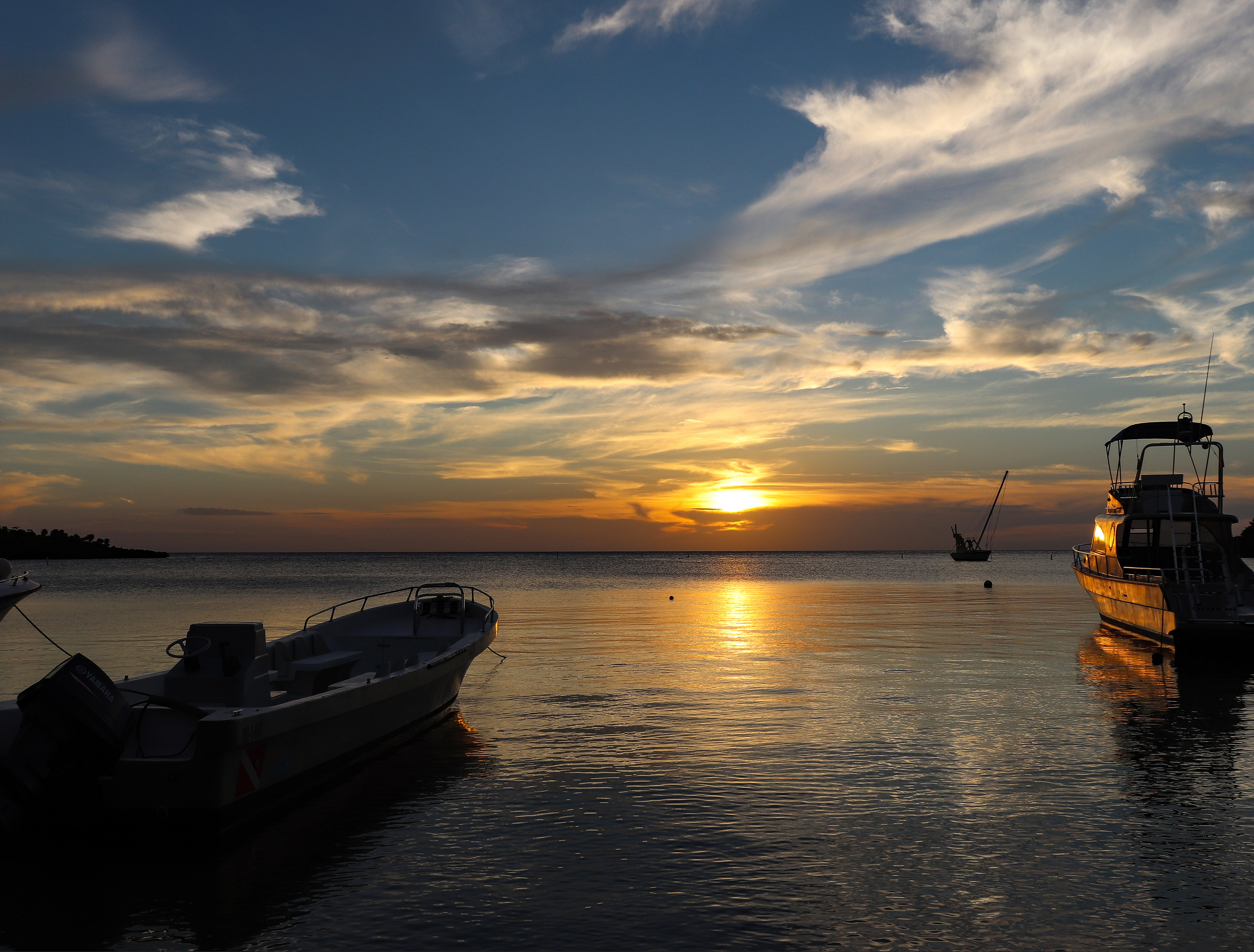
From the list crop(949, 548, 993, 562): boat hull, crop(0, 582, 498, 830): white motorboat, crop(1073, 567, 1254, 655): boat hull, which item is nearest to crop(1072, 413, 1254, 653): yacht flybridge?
crop(1073, 567, 1254, 655): boat hull

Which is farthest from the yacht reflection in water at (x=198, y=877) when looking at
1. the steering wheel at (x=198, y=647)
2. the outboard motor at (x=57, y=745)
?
the steering wheel at (x=198, y=647)

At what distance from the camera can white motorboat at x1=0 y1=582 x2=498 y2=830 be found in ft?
32.3

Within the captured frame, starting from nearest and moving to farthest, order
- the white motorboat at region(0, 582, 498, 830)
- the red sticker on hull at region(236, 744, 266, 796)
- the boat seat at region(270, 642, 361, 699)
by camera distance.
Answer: the white motorboat at region(0, 582, 498, 830) < the red sticker on hull at region(236, 744, 266, 796) < the boat seat at region(270, 642, 361, 699)

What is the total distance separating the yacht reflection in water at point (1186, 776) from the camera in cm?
870

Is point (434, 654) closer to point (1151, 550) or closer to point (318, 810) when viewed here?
point (318, 810)

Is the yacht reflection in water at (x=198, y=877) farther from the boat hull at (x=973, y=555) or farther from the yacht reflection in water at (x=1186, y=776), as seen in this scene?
the boat hull at (x=973, y=555)

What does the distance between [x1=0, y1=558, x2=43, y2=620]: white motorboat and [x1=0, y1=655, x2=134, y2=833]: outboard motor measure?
12.8 metres

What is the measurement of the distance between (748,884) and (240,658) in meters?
8.24

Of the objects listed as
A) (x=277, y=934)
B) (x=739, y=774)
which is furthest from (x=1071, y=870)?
(x=277, y=934)

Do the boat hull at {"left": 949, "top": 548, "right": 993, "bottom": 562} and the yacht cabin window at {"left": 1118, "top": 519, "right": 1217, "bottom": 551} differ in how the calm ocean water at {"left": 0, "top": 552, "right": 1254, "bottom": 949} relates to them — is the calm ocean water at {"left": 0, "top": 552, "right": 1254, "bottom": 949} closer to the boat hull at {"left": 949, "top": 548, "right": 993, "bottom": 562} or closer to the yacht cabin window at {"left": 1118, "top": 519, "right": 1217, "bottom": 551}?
the yacht cabin window at {"left": 1118, "top": 519, "right": 1217, "bottom": 551}

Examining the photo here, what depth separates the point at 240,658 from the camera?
13.0 meters

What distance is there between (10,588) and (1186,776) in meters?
24.6

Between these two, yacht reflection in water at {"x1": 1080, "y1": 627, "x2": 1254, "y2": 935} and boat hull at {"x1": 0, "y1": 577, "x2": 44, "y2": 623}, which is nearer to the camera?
yacht reflection in water at {"x1": 1080, "y1": 627, "x2": 1254, "y2": 935}

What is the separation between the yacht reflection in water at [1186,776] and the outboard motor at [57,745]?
36.4 feet
